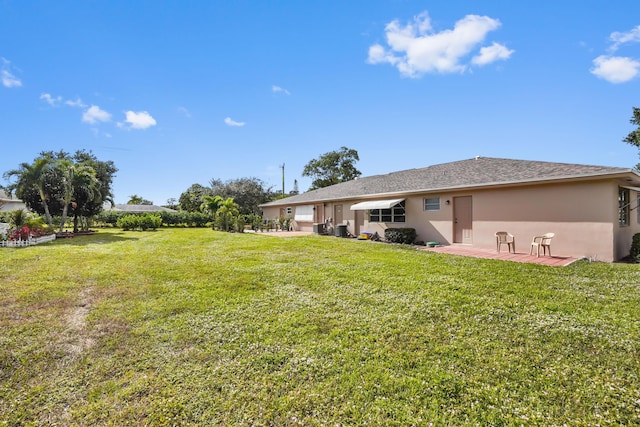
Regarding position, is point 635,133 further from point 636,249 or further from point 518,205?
point 518,205

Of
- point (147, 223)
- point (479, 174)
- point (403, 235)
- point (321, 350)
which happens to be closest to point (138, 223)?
point (147, 223)

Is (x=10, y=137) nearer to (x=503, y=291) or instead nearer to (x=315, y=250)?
(x=315, y=250)

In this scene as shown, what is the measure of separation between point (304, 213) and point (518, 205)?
18.7 meters

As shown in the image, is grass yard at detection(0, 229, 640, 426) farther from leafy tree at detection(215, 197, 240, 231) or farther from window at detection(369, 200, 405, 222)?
leafy tree at detection(215, 197, 240, 231)

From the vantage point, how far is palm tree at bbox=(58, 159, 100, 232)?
22938mm

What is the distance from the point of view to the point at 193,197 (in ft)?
173

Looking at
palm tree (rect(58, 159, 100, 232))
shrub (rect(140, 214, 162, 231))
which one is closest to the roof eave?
palm tree (rect(58, 159, 100, 232))

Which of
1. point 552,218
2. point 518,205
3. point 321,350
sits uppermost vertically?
point 518,205

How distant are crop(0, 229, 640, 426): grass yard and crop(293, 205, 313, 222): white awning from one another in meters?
19.2

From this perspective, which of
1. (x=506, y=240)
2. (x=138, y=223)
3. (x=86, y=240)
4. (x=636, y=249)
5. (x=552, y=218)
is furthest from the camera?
(x=138, y=223)

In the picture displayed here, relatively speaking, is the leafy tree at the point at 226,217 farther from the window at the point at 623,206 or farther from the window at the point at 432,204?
the window at the point at 623,206

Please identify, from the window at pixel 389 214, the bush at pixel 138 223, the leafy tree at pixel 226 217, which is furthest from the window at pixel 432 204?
the bush at pixel 138 223

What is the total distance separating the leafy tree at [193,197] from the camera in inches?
2053

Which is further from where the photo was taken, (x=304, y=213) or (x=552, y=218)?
(x=304, y=213)
